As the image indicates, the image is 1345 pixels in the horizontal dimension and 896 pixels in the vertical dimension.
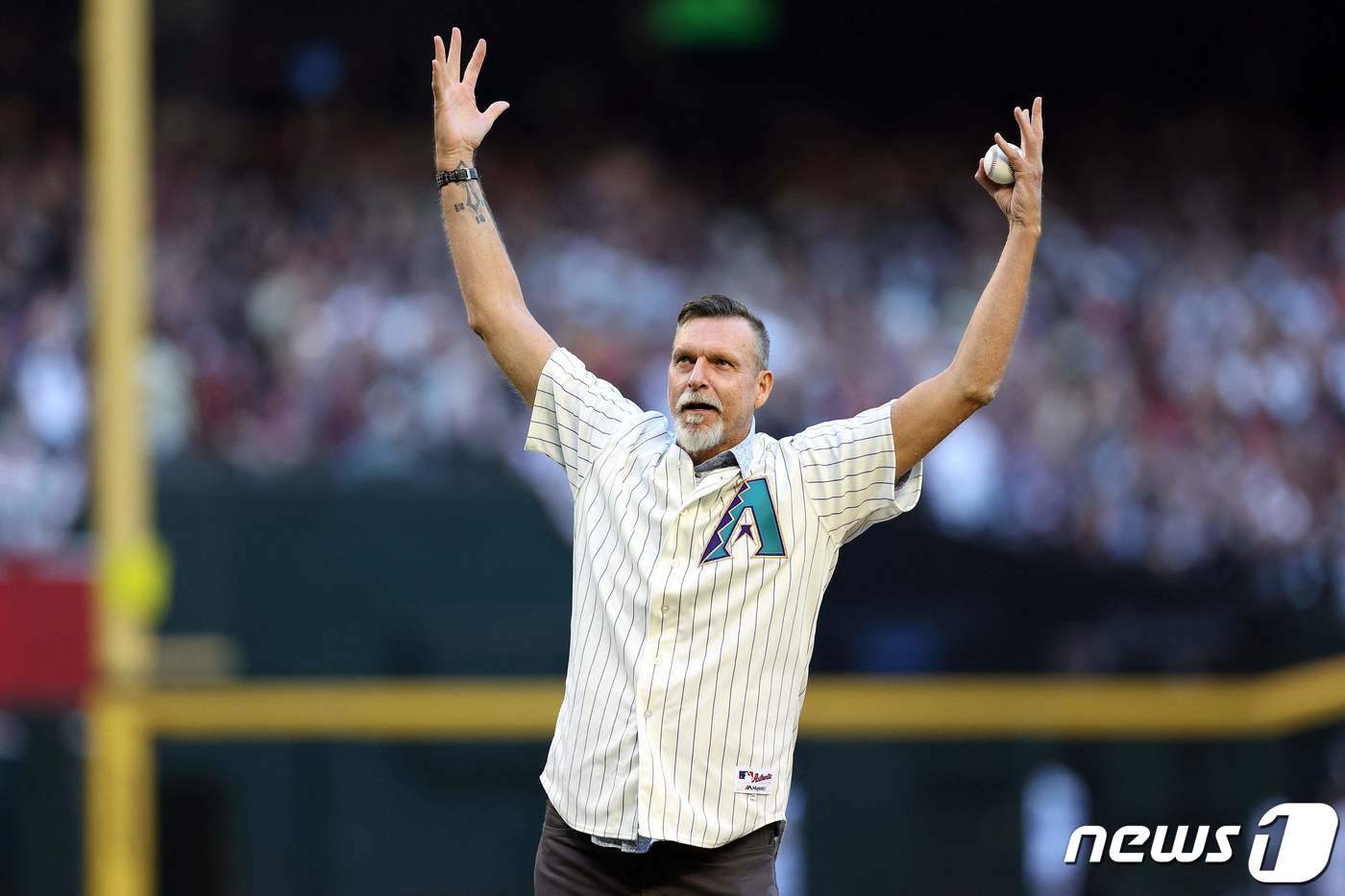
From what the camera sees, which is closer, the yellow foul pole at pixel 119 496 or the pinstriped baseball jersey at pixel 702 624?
the pinstriped baseball jersey at pixel 702 624

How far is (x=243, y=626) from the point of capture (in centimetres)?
735

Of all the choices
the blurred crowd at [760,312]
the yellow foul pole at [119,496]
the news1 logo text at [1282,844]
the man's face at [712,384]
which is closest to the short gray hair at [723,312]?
the man's face at [712,384]

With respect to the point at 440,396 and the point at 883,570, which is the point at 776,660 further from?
the point at 440,396

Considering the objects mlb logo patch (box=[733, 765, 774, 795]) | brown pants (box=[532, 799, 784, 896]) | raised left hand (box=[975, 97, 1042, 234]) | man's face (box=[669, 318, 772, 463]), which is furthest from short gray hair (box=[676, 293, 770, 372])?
brown pants (box=[532, 799, 784, 896])

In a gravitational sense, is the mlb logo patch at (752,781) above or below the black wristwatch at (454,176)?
below

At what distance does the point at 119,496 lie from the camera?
7.45 metres

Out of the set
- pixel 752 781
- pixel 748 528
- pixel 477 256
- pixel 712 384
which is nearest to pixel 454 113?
pixel 477 256

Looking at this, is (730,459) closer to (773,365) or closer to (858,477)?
(858,477)

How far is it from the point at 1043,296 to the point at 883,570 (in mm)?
2861

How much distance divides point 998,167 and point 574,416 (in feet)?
2.91

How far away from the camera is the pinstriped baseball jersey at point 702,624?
10.2 feet

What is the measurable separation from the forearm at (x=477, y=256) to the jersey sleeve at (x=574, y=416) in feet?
0.46

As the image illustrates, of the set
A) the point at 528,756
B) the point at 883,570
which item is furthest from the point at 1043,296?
the point at 528,756

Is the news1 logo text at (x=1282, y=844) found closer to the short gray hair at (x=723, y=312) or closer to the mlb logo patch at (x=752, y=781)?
the mlb logo patch at (x=752, y=781)
